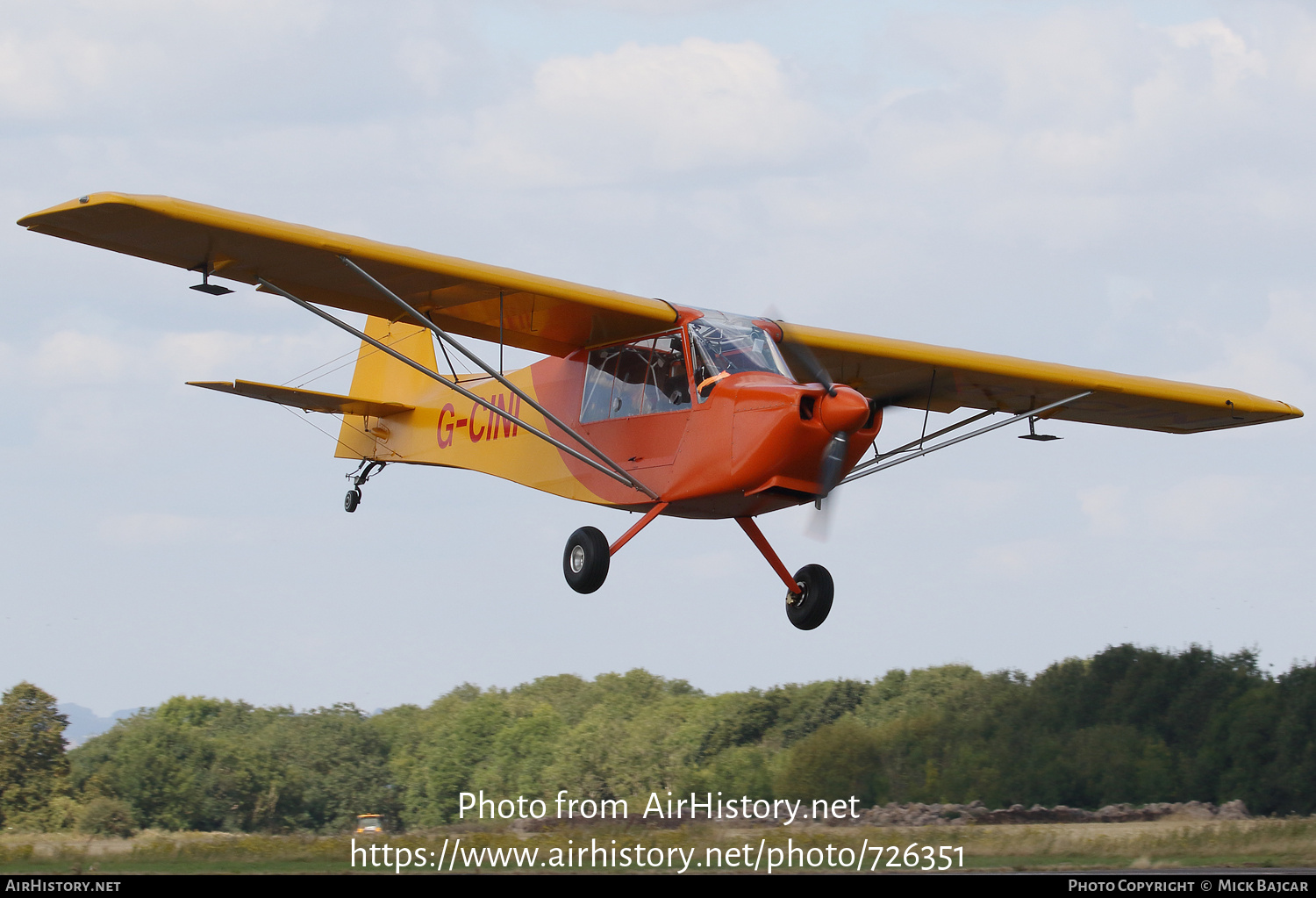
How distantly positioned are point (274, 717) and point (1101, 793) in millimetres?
12444

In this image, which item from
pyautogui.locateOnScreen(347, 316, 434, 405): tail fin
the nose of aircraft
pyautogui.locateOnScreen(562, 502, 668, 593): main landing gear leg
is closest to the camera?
the nose of aircraft

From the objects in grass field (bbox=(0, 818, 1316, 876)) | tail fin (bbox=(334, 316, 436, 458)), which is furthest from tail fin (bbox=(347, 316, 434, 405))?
grass field (bbox=(0, 818, 1316, 876))

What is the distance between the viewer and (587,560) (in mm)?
14094

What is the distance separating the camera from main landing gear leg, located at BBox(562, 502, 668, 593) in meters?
14.0

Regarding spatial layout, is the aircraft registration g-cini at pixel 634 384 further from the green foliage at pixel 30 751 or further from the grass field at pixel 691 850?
the green foliage at pixel 30 751

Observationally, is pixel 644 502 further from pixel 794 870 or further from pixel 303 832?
pixel 303 832

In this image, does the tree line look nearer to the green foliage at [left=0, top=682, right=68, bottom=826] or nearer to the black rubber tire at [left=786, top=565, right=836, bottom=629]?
the green foliage at [left=0, top=682, right=68, bottom=826]

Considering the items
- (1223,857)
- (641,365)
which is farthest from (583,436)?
(1223,857)

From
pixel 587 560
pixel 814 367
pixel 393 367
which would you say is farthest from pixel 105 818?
pixel 814 367

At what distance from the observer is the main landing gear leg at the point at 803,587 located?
14406mm

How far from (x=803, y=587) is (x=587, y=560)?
2.29m

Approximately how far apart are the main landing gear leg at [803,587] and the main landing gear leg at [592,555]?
43.3 inches

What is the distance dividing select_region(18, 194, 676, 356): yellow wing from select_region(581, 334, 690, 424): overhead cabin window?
0.19 m

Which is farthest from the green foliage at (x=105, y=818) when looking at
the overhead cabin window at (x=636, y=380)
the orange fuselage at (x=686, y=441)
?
the overhead cabin window at (x=636, y=380)
